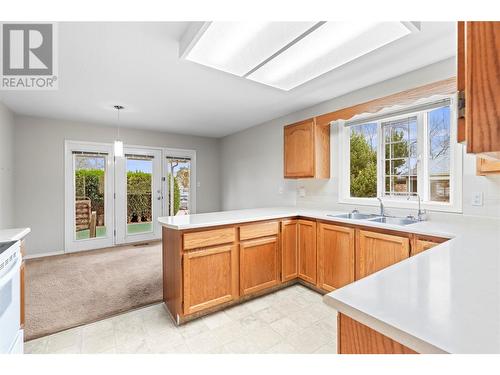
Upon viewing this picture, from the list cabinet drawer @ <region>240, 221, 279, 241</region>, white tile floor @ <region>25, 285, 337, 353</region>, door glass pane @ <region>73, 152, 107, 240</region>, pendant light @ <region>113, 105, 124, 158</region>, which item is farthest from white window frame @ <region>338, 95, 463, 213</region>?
door glass pane @ <region>73, 152, 107, 240</region>

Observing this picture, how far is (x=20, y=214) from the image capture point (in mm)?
3920

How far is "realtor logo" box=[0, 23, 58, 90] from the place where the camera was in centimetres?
182

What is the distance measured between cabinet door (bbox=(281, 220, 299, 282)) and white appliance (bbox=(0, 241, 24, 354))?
2221 millimetres

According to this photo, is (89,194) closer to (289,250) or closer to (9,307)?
(9,307)

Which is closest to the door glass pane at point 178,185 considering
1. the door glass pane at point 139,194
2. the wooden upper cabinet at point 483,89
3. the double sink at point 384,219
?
the door glass pane at point 139,194

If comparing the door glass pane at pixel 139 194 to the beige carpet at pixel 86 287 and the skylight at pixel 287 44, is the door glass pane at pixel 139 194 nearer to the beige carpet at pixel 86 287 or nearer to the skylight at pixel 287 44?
the beige carpet at pixel 86 287

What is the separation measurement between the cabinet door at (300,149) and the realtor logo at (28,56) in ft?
8.49

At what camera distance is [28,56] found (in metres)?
2.08

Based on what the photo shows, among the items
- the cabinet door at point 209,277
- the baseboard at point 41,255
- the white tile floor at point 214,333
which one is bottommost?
the white tile floor at point 214,333

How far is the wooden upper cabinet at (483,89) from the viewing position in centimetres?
40

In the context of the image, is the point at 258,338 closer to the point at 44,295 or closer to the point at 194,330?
the point at 194,330

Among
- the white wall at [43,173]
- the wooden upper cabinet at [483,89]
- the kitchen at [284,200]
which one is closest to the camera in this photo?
the wooden upper cabinet at [483,89]

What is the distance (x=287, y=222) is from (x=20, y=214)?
432 cm

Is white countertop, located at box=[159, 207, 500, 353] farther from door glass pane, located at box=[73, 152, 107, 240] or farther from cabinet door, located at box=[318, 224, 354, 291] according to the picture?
door glass pane, located at box=[73, 152, 107, 240]
